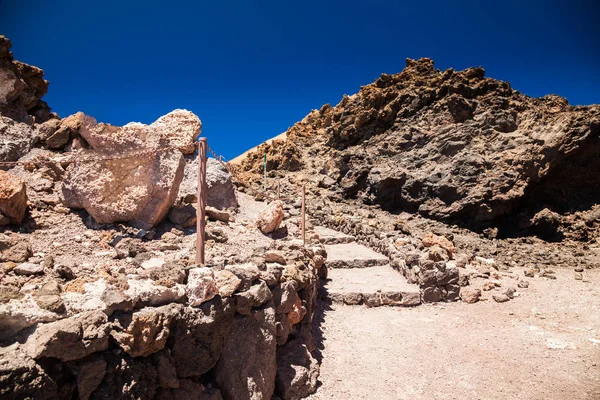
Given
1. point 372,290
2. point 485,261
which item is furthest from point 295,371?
point 485,261

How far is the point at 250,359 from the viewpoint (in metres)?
4.31

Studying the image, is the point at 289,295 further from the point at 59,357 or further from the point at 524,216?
the point at 524,216

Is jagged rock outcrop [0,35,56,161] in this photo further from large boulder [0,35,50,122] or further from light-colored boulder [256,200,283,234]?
light-colored boulder [256,200,283,234]

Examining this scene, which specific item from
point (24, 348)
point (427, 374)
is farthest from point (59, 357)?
point (427, 374)

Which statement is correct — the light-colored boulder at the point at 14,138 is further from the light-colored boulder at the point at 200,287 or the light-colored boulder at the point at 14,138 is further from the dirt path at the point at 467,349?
the dirt path at the point at 467,349

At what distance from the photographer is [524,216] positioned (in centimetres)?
1599

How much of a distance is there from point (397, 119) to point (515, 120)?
6474 millimetres

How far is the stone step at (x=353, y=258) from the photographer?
11.5 meters

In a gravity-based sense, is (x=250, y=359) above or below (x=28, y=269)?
below

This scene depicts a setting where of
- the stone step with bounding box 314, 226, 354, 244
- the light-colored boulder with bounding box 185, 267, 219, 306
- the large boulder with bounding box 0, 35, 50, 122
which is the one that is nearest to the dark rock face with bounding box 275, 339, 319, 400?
the light-colored boulder with bounding box 185, 267, 219, 306

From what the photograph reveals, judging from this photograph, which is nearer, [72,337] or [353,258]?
[72,337]

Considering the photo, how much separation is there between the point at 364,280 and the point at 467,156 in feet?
34.2

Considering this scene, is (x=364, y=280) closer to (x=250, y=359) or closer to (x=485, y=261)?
(x=485, y=261)

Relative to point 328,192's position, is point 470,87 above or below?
above
